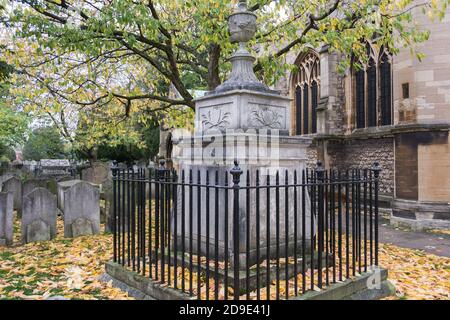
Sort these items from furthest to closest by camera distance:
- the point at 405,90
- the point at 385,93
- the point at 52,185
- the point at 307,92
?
the point at 307,92, the point at 385,93, the point at 52,185, the point at 405,90

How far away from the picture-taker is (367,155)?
12.5 metres

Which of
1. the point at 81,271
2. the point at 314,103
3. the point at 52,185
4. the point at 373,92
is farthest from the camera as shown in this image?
A: the point at 314,103

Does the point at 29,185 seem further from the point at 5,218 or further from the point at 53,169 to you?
Result: the point at 53,169

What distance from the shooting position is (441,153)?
9.22m

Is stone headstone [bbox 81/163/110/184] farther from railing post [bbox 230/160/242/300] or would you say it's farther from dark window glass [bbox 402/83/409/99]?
railing post [bbox 230/160/242/300]

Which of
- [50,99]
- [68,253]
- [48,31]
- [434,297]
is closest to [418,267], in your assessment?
[434,297]

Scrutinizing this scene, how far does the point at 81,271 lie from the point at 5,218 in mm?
2742

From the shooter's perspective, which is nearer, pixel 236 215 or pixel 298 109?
pixel 236 215

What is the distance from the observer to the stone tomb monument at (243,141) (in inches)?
165

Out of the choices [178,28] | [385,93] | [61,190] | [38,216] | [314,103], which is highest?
[178,28]

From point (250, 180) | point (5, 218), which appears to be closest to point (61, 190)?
point (5, 218)

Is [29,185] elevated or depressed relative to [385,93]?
depressed
